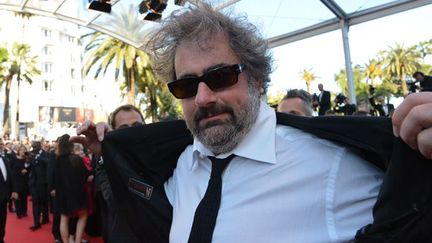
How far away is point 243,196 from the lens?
4.47 ft

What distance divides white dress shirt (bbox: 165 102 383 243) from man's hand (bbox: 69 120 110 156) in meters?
0.67

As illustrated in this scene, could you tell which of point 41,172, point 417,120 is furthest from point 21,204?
point 417,120

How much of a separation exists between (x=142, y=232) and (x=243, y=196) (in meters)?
0.61

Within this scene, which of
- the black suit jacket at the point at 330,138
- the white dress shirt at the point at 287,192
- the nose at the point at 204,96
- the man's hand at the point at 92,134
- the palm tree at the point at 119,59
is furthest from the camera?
the palm tree at the point at 119,59

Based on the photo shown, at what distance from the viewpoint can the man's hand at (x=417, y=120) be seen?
0.79m

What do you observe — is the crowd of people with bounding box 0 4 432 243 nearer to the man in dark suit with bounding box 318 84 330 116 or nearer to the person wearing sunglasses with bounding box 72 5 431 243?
the person wearing sunglasses with bounding box 72 5 431 243

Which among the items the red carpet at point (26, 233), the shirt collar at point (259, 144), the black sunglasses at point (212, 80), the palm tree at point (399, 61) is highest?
the palm tree at point (399, 61)

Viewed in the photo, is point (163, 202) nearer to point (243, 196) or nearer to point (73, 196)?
point (243, 196)

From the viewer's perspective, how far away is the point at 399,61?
51.7 m

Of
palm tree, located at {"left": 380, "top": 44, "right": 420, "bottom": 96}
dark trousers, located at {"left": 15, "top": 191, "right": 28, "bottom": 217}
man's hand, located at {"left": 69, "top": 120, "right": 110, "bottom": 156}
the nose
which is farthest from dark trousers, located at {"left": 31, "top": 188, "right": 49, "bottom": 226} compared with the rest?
palm tree, located at {"left": 380, "top": 44, "right": 420, "bottom": 96}

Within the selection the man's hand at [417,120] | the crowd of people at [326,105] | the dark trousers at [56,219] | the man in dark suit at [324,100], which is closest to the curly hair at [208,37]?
the crowd of people at [326,105]

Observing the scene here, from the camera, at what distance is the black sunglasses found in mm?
1490

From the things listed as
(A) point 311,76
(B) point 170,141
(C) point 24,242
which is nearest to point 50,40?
(A) point 311,76

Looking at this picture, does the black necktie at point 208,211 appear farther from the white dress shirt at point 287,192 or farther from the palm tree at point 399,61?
the palm tree at point 399,61
